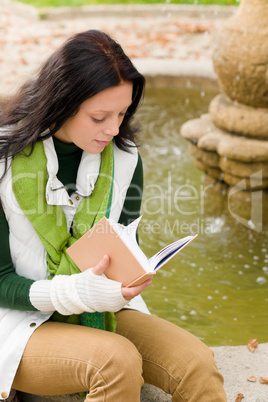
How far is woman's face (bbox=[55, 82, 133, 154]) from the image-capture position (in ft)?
6.77

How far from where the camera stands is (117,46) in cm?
208

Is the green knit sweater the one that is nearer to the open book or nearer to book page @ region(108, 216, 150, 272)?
the open book

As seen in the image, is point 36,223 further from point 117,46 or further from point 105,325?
point 117,46

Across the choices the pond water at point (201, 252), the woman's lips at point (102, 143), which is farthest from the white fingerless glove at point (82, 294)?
the pond water at point (201, 252)

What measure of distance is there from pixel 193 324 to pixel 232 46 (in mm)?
1727

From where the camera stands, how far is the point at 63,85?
6.58 ft

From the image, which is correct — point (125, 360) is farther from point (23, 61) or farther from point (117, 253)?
point (23, 61)

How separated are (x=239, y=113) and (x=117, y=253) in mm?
2293

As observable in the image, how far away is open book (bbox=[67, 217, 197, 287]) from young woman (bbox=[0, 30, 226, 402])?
0.04m

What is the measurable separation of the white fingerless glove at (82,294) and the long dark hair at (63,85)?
48 centimetres

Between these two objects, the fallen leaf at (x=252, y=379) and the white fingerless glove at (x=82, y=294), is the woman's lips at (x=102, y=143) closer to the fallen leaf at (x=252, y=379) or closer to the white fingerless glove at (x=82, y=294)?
the white fingerless glove at (x=82, y=294)

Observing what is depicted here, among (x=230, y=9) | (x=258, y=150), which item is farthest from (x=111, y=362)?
(x=230, y=9)

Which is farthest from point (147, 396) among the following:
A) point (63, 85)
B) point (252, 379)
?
point (63, 85)

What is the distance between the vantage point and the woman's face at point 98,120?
6.77ft
